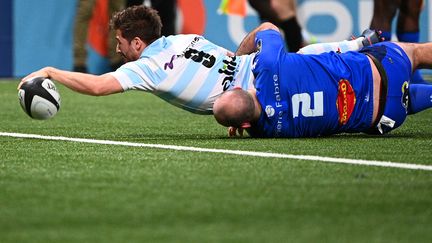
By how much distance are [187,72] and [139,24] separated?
1.34ft

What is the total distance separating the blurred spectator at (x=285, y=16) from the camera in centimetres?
1280

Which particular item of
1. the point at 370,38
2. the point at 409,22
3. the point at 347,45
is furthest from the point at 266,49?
the point at 409,22

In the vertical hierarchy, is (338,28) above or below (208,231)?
below

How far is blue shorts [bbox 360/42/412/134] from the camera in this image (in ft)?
22.6

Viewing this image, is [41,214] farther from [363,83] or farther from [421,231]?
[363,83]

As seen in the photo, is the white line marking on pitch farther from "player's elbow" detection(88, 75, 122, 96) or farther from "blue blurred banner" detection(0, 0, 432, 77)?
"blue blurred banner" detection(0, 0, 432, 77)

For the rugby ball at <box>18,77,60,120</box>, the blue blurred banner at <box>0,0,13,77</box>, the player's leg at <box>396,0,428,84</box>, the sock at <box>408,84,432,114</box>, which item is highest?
the rugby ball at <box>18,77,60,120</box>

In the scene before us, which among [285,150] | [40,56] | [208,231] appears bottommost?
[40,56]

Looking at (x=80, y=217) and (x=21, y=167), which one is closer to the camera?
(x=80, y=217)

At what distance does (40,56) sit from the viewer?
1368 centimetres

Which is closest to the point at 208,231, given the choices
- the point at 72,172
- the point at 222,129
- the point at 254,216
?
the point at 254,216

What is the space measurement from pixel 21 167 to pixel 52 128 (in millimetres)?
2294

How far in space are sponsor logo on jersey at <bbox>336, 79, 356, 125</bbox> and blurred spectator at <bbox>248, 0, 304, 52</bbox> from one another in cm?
598

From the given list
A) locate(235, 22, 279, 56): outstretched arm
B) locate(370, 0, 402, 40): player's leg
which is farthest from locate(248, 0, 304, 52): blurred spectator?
locate(235, 22, 279, 56): outstretched arm
